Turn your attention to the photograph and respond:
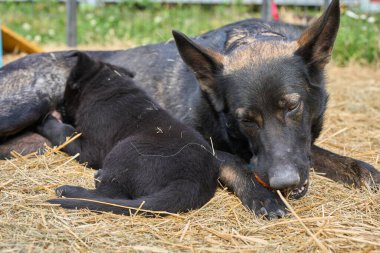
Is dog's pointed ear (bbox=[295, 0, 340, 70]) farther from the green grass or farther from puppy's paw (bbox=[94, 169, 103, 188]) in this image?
the green grass

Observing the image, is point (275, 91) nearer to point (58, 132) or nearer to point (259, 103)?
point (259, 103)

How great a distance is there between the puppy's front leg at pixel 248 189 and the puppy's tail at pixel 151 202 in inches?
17.1

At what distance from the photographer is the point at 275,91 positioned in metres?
3.53

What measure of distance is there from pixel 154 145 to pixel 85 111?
42.7 inches

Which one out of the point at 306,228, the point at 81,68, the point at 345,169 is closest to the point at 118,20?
the point at 81,68

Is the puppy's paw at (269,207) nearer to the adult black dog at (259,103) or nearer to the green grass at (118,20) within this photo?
the adult black dog at (259,103)

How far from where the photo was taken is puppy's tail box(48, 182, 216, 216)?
128 inches

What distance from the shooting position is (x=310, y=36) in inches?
148

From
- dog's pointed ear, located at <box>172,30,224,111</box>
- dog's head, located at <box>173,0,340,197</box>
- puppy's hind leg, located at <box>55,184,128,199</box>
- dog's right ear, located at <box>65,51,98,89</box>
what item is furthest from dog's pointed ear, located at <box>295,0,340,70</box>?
dog's right ear, located at <box>65,51,98,89</box>

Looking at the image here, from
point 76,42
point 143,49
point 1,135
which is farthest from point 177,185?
point 76,42

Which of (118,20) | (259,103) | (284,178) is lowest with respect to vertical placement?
(118,20)

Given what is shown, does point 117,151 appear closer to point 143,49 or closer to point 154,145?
point 154,145

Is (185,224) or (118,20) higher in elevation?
(185,224)

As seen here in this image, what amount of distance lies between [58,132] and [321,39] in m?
2.35
